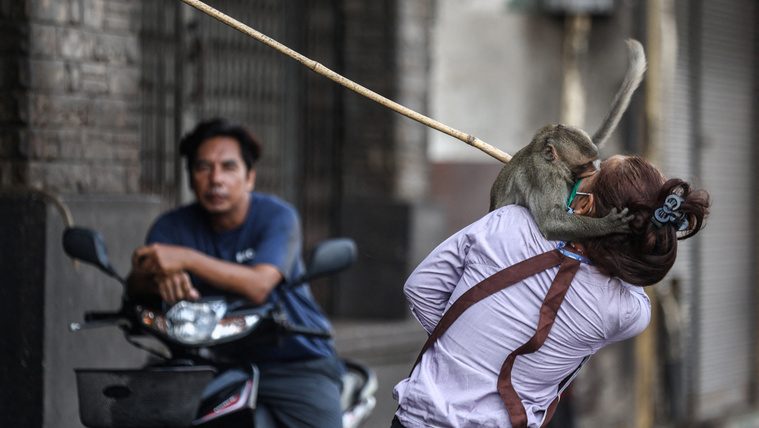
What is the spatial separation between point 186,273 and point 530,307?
1.39 metres

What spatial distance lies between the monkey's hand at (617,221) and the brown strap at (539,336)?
4.9 inches

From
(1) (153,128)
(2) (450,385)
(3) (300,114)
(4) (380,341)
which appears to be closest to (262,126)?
(3) (300,114)

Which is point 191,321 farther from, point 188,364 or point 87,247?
point 87,247

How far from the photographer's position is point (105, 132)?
17.1 ft

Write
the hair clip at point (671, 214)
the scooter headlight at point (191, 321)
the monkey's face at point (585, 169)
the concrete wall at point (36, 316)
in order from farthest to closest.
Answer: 1. the concrete wall at point (36, 316)
2. the scooter headlight at point (191, 321)
3. the monkey's face at point (585, 169)
4. the hair clip at point (671, 214)

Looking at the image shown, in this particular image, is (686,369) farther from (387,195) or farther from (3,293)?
(3,293)

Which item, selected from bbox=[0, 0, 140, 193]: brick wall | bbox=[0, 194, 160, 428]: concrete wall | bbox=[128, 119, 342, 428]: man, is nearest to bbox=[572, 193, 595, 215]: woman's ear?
bbox=[128, 119, 342, 428]: man

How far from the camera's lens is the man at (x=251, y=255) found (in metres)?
3.75

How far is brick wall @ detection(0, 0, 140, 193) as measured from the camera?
4859mm

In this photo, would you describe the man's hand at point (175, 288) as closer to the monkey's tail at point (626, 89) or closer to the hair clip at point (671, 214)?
the monkey's tail at point (626, 89)

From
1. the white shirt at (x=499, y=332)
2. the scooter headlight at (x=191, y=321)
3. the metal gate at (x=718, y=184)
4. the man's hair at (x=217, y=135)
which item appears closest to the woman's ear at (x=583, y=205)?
the white shirt at (x=499, y=332)

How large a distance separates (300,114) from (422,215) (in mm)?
1161

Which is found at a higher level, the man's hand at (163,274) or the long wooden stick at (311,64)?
the long wooden stick at (311,64)

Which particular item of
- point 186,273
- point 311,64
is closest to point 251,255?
point 186,273
